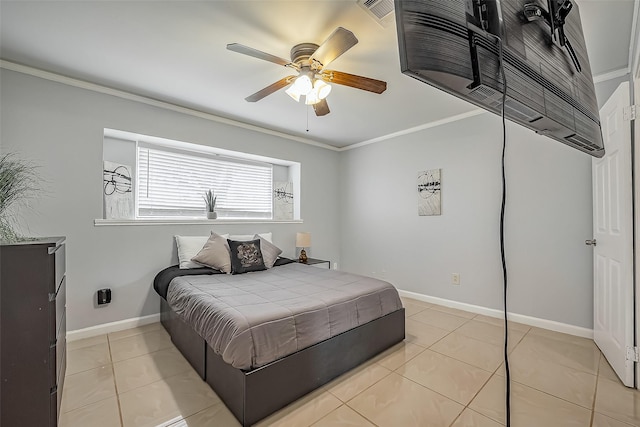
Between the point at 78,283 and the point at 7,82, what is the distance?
5.81 feet

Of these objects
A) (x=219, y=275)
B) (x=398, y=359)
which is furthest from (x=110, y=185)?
(x=398, y=359)

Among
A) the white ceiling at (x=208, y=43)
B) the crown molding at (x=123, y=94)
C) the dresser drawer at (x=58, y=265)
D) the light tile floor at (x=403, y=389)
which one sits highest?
the white ceiling at (x=208, y=43)

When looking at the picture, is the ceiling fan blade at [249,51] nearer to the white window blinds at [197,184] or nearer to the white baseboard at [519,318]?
the white window blinds at [197,184]

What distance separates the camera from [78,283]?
2559 millimetres

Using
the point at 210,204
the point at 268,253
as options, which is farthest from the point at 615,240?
the point at 210,204

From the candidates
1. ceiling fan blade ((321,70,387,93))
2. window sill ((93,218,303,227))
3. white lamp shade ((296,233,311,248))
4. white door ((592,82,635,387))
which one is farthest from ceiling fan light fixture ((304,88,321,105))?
white lamp shade ((296,233,311,248))

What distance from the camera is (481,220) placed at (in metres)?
3.23

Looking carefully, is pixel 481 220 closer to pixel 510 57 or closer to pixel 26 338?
pixel 510 57

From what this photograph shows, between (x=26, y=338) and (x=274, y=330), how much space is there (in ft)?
3.69

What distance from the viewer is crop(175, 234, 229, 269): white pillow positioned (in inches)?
118

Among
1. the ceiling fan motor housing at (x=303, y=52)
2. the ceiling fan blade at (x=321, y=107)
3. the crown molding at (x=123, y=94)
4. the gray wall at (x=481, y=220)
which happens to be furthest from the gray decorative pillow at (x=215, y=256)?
the gray wall at (x=481, y=220)

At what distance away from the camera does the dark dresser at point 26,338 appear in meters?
1.21

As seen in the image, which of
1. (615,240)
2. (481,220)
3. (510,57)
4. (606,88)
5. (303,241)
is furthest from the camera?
(303,241)

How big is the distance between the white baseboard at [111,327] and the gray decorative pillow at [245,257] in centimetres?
100
